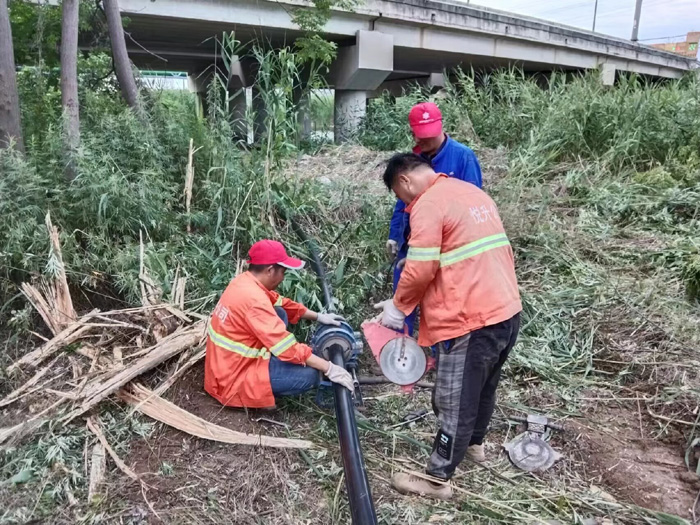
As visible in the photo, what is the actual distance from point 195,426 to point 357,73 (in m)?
9.79

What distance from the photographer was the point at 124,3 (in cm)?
772

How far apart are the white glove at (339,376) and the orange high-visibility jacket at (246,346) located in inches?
5.6

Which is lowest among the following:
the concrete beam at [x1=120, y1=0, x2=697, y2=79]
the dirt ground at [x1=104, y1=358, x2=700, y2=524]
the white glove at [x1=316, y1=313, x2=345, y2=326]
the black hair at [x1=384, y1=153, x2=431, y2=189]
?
the dirt ground at [x1=104, y1=358, x2=700, y2=524]

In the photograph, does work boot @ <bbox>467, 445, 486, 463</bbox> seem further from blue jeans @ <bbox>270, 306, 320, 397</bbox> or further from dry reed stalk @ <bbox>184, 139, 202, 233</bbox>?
dry reed stalk @ <bbox>184, 139, 202, 233</bbox>

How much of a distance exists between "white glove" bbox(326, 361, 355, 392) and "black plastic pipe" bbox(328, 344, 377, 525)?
0.08 ft

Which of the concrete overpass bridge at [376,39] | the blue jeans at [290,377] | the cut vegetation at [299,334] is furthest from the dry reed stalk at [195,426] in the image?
the concrete overpass bridge at [376,39]

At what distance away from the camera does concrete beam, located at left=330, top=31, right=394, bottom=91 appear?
1085cm

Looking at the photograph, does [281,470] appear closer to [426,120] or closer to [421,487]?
[421,487]

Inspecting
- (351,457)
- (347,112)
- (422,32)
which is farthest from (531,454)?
(422,32)

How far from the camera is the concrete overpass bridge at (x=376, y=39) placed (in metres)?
8.80

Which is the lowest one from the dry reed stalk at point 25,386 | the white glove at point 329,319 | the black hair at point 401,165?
the dry reed stalk at point 25,386

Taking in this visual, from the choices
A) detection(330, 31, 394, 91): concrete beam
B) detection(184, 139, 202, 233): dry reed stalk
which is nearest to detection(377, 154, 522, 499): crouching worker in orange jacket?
detection(184, 139, 202, 233): dry reed stalk

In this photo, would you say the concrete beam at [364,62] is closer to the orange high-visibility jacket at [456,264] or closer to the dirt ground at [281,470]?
the dirt ground at [281,470]

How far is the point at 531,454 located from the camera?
2785mm
